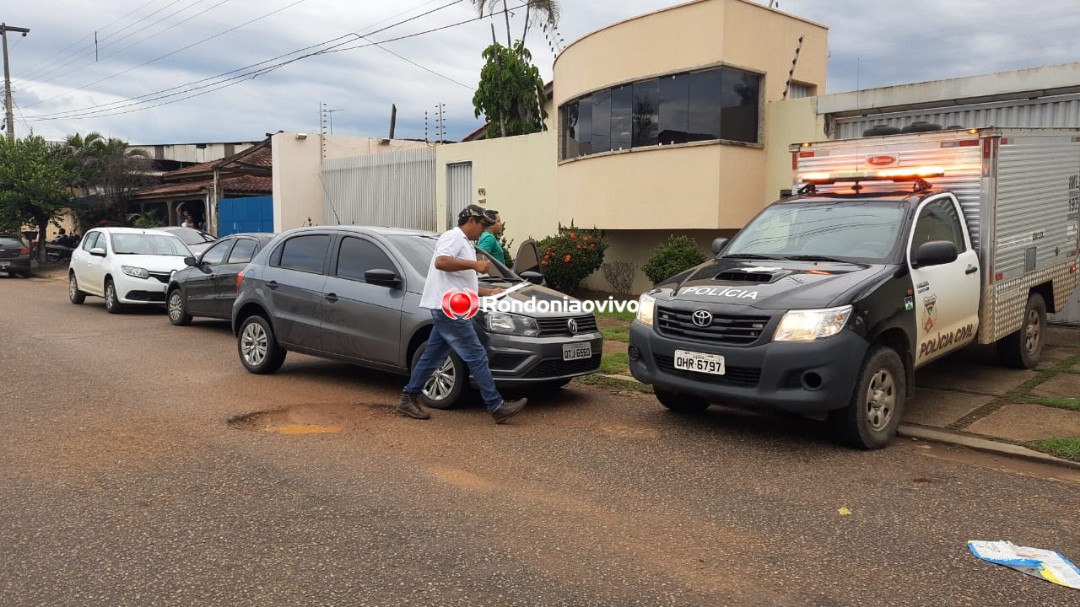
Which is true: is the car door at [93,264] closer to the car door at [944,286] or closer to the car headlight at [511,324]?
the car headlight at [511,324]

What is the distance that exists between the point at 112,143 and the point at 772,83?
2617 cm

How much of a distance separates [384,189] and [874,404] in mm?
17622

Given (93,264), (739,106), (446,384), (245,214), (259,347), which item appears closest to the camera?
(446,384)

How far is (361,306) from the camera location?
7.80 m

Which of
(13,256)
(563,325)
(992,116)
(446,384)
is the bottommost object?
(446,384)

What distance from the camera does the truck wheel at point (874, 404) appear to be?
19.1ft

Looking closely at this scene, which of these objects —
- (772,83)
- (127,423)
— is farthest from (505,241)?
(127,423)

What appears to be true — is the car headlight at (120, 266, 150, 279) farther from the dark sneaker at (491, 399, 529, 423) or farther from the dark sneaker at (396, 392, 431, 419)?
the dark sneaker at (491, 399, 529, 423)

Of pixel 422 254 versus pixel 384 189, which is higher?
pixel 384 189

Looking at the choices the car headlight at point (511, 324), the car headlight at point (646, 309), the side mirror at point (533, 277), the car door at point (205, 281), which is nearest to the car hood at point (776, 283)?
the car headlight at point (646, 309)

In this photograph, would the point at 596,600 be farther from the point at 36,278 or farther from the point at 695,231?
the point at 36,278

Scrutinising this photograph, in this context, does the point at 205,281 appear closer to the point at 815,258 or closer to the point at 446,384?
the point at 446,384

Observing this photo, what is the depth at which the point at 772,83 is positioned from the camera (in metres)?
13.4

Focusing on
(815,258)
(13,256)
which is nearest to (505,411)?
(815,258)
